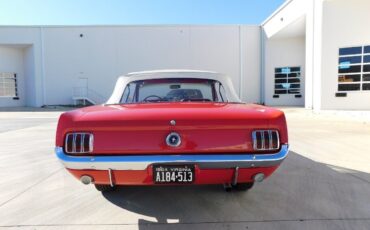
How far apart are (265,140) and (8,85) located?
88.9 feet

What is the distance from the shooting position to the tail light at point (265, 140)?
2.58m

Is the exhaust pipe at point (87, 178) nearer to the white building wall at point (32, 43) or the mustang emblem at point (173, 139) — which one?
the mustang emblem at point (173, 139)

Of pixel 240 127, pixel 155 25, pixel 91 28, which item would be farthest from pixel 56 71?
pixel 240 127

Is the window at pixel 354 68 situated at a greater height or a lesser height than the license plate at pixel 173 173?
greater

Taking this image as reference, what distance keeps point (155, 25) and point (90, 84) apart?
7022 millimetres

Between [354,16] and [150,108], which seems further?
[354,16]

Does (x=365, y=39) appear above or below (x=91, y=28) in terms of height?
below

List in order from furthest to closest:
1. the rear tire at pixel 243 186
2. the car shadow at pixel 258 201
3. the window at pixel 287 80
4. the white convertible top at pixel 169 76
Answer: the window at pixel 287 80 → the white convertible top at pixel 169 76 → the rear tire at pixel 243 186 → the car shadow at pixel 258 201

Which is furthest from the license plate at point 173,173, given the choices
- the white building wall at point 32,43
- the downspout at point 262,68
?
the white building wall at point 32,43

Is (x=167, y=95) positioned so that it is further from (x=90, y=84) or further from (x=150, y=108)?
(x=90, y=84)

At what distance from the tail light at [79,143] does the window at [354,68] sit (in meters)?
14.3

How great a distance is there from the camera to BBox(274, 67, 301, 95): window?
68.4ft

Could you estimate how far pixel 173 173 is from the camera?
251 centimetres

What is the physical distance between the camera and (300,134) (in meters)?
8.23
